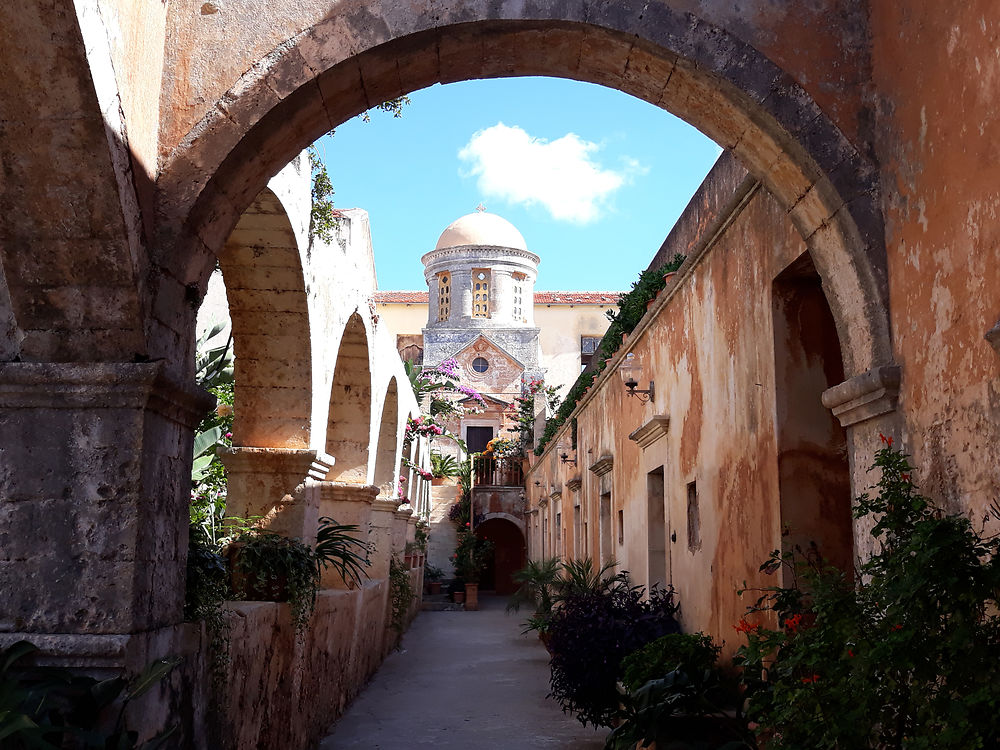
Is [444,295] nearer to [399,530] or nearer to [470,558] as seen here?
[470,558]

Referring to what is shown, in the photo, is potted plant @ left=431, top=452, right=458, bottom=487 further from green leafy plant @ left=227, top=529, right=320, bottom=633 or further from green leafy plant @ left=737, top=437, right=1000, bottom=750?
green leafy plant @ left=737, top=437, right=1000, bottom=750

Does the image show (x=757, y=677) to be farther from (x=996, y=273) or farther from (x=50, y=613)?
(x=50, y=613)

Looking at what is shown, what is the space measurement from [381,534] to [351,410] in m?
3.09

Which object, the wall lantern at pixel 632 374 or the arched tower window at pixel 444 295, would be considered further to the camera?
the arched tower window at pixel 444 295

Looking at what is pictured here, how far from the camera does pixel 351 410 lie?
32.7 feet

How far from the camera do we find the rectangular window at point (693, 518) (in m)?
6.97

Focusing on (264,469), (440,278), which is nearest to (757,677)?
(264,469)

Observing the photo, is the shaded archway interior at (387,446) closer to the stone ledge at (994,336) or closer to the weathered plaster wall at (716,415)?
the weathered plaster wall at (716,415)

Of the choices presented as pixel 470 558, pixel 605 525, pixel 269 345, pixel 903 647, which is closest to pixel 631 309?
pixel 605 525

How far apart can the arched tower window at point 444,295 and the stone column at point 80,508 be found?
1240 inches

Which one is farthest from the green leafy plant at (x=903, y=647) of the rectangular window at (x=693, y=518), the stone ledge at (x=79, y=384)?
the rectangular window at (x=693, y=518)

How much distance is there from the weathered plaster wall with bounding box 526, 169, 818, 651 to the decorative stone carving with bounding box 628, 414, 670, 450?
0.12ft

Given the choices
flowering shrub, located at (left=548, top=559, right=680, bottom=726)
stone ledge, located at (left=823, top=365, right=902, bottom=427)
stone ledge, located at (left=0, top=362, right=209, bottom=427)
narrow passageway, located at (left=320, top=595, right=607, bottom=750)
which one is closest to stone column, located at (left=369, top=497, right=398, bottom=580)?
narrow passageway, located at (left=320, top=595, right=607, bottom=750)

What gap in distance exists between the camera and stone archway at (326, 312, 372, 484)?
9.69m
